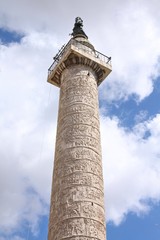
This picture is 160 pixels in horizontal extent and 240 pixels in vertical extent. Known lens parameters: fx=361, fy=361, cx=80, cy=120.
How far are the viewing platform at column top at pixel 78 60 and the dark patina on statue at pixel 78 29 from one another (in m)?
0.56

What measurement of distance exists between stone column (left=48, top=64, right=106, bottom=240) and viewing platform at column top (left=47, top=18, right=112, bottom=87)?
53 cm

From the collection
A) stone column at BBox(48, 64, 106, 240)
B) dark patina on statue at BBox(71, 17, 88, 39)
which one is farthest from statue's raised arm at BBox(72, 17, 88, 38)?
stone column at BBox(48, 64, 106, 240)

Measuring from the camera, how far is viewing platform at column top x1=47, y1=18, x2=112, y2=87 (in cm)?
1078

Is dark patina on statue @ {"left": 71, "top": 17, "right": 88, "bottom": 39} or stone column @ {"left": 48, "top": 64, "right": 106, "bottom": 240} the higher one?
dark patina on statue @ {"left": 71, "top": 17, "right": 88, "bottom": 39}

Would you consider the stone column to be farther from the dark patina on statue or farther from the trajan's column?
the dark patina on statue

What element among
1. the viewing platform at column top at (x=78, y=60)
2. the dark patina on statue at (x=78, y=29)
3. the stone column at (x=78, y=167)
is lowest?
the stone column at (x=78, y=167)

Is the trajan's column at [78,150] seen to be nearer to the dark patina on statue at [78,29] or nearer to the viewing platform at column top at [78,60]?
the viewing platform at column top at [78,60]

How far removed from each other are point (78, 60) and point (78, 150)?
3.35 metres

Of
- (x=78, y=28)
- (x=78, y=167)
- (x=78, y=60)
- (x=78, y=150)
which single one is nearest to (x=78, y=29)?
(x=78, y=28)

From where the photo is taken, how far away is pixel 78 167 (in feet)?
27.0

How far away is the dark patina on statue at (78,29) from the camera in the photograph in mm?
12625

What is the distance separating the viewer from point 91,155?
859 centimetres

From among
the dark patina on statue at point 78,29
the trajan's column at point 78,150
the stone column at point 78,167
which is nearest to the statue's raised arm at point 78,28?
the dark patina on statue at point 78,29

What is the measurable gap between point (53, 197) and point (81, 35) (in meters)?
6.35
